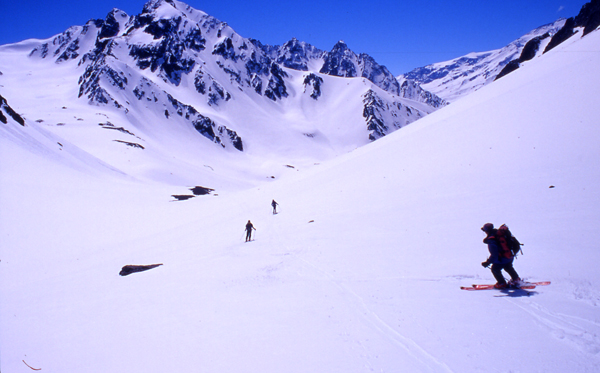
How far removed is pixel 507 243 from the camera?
7.47 m

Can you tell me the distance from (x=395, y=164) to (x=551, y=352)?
21804mm

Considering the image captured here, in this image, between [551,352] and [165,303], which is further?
[165,303]

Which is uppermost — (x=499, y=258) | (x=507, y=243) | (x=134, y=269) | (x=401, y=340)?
(x=507, y=243)

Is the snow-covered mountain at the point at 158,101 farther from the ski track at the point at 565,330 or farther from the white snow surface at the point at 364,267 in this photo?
the ski track at the point at 565,330

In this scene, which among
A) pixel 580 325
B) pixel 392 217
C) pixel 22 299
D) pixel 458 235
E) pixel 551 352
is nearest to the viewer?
pixel 551 352

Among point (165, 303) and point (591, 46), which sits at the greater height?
A: point (591, 46)

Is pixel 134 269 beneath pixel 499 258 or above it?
beneath

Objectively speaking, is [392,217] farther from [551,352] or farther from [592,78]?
[592,78]

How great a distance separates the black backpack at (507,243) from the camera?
7402 mm

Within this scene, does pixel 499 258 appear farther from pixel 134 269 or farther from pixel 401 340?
pixel 134 269

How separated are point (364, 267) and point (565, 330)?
6.04 meters

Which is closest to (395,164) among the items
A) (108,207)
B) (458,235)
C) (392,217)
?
(392,217)

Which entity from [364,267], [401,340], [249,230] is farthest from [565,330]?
[249,230]

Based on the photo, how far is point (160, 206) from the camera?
38625 mm
